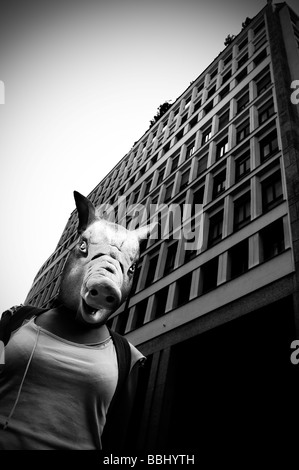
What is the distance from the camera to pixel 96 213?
3078mm

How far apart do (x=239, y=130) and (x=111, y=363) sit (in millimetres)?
21109

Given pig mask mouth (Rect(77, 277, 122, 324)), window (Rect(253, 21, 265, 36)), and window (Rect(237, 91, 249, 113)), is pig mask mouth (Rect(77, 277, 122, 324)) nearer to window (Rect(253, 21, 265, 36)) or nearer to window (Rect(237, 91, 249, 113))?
window (Rect(237, 91, 249, 113))

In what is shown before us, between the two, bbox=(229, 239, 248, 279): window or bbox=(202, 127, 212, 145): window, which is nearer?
bbox=(229, 239, 248, 279): window

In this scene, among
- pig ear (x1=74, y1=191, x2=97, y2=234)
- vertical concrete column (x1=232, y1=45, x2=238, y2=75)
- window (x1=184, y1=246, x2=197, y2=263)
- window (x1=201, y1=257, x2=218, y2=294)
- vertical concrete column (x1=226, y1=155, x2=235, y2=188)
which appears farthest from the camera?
vertical concrete column (x1=232, y1=45, x2=238, y2=75)

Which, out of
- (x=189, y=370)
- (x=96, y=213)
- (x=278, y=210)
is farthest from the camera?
(x=189, y=370)

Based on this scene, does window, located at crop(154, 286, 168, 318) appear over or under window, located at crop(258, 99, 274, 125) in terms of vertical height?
under

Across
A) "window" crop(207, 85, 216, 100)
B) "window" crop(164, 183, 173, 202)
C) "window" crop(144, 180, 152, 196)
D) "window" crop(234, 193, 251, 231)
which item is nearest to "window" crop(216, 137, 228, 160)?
"window" crop(164, 183, 173, 202)

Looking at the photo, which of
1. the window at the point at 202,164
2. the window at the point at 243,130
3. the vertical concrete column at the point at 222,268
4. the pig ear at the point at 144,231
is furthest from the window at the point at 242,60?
the pig ear at the point at 144,231

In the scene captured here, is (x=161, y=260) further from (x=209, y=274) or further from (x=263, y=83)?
(x=263, y=83)

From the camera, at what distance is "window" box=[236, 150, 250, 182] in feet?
60.6

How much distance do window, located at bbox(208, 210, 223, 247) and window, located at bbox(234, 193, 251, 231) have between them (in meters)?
1.08

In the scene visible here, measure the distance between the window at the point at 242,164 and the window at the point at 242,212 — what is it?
162 cm

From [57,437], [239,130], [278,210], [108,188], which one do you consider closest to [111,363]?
[57,437]
